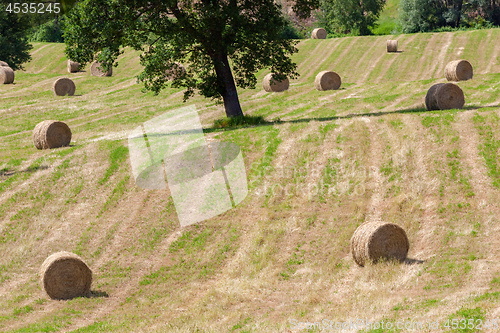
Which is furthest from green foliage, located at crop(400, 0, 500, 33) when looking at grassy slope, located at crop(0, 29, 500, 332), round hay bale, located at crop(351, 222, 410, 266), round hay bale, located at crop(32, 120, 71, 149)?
round hay bale, located at crop(351, 222, 410, 266)

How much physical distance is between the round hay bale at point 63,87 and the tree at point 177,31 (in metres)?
18.7

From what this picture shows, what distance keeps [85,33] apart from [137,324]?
16.6 metres

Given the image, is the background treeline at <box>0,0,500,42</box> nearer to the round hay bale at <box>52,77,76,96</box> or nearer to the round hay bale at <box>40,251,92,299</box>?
the round hay bale at <box>52,77,76,96</box>

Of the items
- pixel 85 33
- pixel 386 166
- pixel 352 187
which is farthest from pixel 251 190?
pixel 85 33

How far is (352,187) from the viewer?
22.0m

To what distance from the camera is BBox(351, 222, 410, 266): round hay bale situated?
1680 centimetres

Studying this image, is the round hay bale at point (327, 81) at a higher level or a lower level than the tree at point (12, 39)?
lower

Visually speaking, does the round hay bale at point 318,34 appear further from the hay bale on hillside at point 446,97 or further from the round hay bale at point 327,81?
the hay bale on hillside at point 446,97

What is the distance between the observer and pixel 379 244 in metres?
16.8

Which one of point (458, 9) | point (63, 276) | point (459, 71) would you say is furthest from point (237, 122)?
point (458, 9)

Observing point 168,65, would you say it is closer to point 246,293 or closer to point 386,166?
point 386,166

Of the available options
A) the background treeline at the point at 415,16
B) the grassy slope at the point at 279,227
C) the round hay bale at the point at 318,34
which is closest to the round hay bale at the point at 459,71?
the grassy slope at the point at 279,227

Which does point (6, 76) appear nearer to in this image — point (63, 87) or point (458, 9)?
point (63, 87)

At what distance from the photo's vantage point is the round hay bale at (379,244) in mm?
16797
